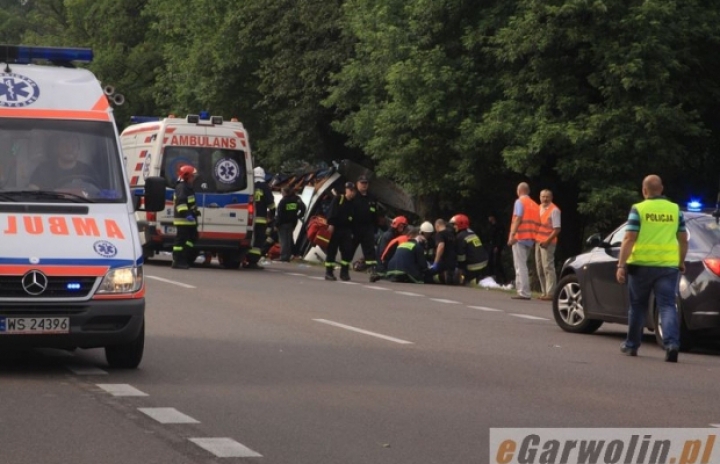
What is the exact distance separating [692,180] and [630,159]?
4533 mm

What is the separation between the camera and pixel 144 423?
31.8ft

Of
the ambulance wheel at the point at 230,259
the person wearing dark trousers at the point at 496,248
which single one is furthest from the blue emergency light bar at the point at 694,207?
the person wearing dark trousers at the point at 496,248

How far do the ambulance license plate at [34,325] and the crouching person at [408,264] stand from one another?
16615 mm

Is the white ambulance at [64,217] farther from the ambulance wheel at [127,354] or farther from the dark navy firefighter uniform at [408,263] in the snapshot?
the dark navy firefighter uniform at [408,263]

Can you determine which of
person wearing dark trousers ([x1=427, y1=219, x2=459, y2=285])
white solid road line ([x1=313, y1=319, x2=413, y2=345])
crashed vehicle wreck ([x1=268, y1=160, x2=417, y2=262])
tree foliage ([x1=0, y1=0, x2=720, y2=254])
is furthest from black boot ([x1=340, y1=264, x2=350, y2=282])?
white solid road line ([x1=313, y1=319, x2=413, y2=345])

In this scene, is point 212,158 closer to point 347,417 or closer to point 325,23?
point 325,23

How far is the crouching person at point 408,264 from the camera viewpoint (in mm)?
28062

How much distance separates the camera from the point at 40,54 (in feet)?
45.2

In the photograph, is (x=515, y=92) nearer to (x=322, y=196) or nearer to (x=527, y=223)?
(x=322, y=196)

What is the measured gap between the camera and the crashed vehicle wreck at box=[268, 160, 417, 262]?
121 ft

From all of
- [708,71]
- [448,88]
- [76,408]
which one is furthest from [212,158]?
[76,408]

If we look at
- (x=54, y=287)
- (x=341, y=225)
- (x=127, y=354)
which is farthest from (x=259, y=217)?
(x=54, y=287)

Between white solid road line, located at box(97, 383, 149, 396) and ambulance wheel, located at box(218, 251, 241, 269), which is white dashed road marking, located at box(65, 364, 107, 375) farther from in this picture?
ambulance wheel, located at box(218, 251, 241, 269)

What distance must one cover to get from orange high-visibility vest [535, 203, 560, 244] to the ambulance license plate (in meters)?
14.2
